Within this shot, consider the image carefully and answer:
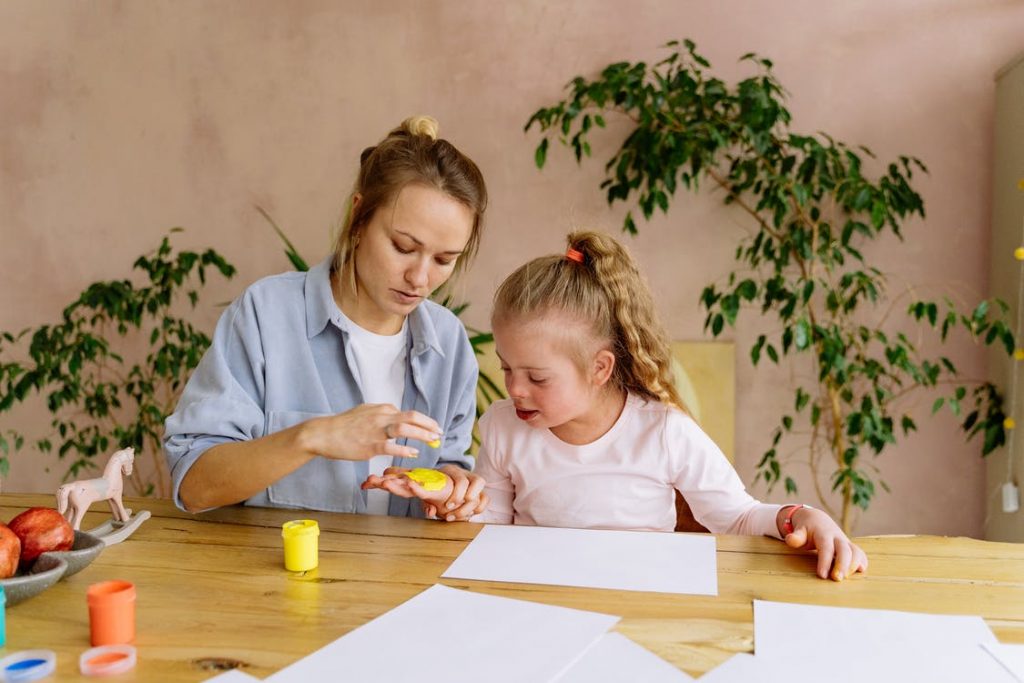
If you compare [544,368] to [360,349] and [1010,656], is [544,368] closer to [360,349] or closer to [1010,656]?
[360,349]

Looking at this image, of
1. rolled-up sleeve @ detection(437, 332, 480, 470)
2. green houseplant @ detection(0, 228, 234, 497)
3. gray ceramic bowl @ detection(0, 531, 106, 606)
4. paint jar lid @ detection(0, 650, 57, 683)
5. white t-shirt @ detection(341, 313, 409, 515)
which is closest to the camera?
paint jar lid @ detection(0, 650, 57, 683)

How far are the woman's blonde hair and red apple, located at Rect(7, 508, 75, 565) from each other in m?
0.78

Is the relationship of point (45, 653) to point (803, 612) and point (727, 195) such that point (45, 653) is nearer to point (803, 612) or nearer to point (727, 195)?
point (803, 612)

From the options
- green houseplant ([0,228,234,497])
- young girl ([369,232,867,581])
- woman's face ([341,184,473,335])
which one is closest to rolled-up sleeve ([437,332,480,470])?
young girl ([369,232,867,581])

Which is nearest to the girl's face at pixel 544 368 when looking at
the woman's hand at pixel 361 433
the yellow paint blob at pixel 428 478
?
the yellow paint blob at pixel 428 478

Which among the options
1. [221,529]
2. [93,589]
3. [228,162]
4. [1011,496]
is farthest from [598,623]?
[228,162]

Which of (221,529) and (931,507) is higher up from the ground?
(221,529)

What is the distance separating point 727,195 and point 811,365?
0.68m

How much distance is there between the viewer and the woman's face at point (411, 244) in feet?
5.39

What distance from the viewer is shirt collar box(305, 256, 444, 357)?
171 cm

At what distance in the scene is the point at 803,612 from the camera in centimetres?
104

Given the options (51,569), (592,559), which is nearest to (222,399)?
(51,569)

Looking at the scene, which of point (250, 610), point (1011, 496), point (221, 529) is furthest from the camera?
point (1011, 496)

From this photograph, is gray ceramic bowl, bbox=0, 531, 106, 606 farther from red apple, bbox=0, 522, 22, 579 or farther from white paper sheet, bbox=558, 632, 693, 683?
white paper sheet, bbox=558, 632, 693, 683
